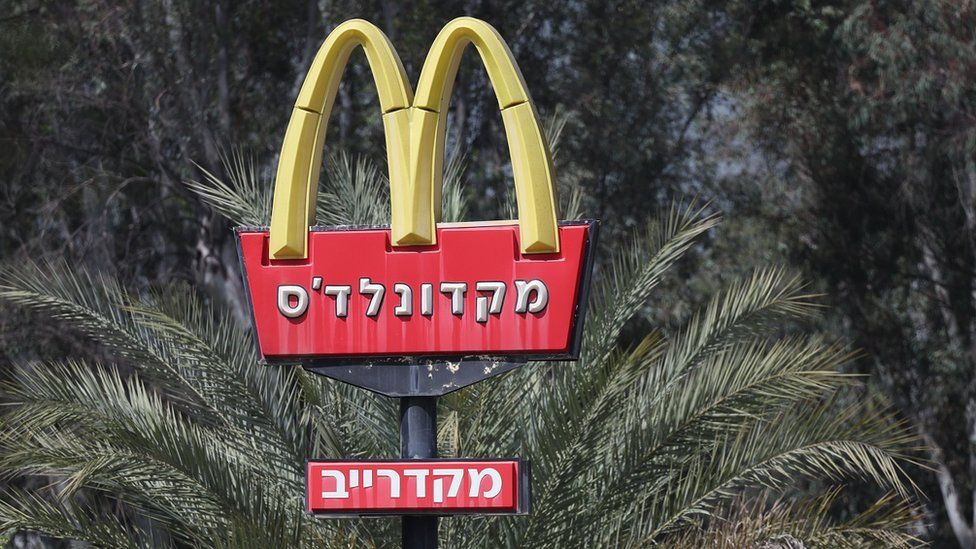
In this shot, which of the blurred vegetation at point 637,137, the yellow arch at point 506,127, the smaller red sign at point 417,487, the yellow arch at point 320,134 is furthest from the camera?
the blurred vegetation at point 637,137

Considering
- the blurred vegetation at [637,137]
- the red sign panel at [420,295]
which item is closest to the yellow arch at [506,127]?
the red sign panel at [420,295]

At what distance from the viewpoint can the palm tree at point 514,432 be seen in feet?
24.8

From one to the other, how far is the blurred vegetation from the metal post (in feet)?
30.4

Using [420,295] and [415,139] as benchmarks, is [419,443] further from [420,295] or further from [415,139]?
[415,139]

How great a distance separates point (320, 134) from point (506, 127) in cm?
94

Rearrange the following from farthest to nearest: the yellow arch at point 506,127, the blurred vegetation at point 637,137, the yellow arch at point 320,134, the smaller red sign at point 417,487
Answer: the blurred vegetation at point 637,137 < the yellow arch at point 320,134 < the yellow arch at point 506,127 < the smaller red sign at point 417,487

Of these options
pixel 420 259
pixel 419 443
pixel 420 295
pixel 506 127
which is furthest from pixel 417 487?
pixel 506 127

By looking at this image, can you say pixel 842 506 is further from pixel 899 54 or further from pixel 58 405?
pixel 58 405

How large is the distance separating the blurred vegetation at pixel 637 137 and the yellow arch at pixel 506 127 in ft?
29.5

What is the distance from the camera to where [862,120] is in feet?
56.9

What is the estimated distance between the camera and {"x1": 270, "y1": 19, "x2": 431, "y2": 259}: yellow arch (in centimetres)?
670

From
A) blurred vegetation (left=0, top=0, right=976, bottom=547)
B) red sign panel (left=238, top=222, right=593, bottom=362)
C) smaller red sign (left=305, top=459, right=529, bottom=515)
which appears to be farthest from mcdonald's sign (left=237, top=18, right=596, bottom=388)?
blurred vegetation (left=0, top=0, right=976, bottom=547)

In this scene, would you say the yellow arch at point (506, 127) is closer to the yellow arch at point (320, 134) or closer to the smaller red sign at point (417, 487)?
the yellow arch at point (320, 134)

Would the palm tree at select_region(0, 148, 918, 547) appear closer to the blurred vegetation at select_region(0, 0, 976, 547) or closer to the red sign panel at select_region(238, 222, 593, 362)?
the red sign panel at select_region(238, 222, 593, 362)
